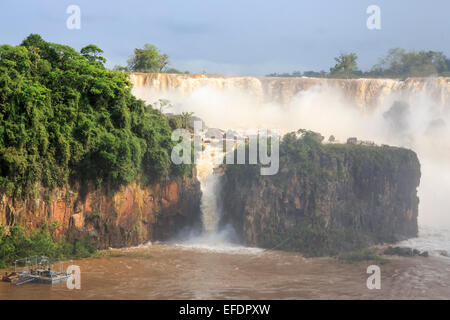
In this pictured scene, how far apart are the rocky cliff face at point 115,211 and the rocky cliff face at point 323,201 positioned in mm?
Result: 2425

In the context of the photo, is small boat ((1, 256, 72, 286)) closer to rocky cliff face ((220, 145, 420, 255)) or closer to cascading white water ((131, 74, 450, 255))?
rocky cliff face ((220, 145, 420, 255))

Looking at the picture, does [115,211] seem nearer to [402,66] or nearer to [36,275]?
[36,275]

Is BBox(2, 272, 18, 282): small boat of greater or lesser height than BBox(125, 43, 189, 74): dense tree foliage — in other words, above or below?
below

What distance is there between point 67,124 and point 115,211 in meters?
4.41

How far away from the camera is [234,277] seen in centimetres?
1989

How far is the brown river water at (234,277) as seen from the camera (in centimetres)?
1738

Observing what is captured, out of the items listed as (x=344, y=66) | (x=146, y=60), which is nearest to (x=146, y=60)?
(x=146, y=60)

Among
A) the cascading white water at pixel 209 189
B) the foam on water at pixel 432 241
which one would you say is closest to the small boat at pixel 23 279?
the cascading white water at pixel 209 189

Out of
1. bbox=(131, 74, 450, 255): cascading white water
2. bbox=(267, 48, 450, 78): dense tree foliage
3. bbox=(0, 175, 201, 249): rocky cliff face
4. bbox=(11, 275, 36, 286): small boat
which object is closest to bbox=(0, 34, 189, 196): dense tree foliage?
bbox=(0, 175, 201, 249): rocky cliff face

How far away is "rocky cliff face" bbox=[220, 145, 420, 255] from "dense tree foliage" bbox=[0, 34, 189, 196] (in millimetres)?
4455

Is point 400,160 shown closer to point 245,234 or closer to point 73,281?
point 245,234

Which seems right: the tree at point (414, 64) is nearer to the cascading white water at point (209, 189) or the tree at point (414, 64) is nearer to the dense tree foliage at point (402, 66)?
the dense tree foliage at point (402, 66)

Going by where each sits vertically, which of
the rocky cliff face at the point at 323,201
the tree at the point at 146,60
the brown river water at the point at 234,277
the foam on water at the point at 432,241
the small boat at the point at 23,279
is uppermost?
the tree at the point at 146,60

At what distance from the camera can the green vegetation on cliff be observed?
25828 millimetres
